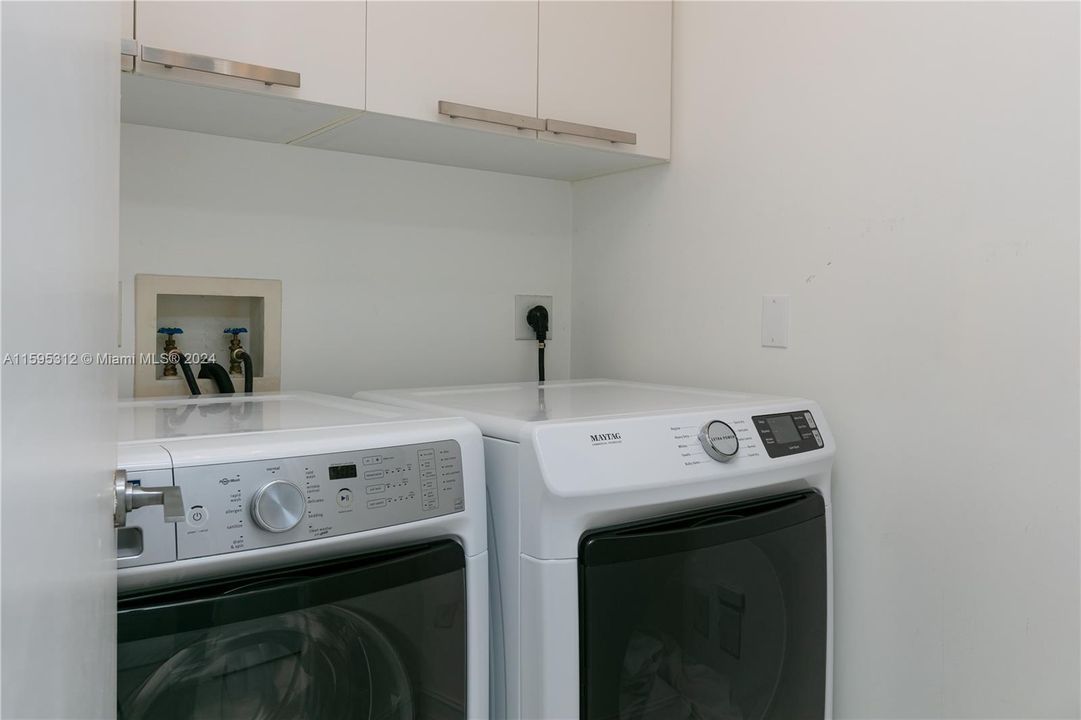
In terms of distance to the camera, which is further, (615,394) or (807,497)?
(615,394)

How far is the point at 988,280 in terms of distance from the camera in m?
1.17

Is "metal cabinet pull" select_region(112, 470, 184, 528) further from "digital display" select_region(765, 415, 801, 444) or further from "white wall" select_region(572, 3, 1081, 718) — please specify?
"white wall" select_region(572, 3, 1081, 718)

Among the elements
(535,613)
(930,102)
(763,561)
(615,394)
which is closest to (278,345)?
(615,394)

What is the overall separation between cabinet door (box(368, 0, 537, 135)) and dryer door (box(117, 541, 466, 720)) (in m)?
0.74

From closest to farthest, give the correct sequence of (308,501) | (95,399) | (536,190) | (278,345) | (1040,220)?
(95,399), (308,501), (1040,220), (278,345), (536,190)

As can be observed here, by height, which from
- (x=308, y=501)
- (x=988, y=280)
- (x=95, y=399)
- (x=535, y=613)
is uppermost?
(x=988, y=280)

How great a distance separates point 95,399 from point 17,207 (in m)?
0.26

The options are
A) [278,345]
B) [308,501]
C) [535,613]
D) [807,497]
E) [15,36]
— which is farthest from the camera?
[278,345]

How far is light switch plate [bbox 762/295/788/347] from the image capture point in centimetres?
145

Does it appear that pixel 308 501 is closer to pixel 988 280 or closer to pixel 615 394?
pixel 615 394

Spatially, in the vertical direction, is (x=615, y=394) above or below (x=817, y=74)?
below

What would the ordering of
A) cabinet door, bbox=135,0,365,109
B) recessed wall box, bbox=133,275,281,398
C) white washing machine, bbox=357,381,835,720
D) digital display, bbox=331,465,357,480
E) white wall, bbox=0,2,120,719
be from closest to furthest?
1. white wall, bbox=0,2,120,719
2. digital display, bbox=331,465,357,480
3. white washing machine, bbox=357,381,835,720
4. cabinet door, bbox=135,0,365,109
5. recessed wall box, bbox=133,275,281,398

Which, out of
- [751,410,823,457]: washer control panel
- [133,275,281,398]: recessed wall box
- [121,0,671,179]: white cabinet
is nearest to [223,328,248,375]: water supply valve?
[133,275,281,398]: recessed wall box

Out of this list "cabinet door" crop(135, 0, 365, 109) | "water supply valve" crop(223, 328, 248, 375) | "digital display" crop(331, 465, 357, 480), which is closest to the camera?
"digital display" crop(331, 465, 357, 480)
